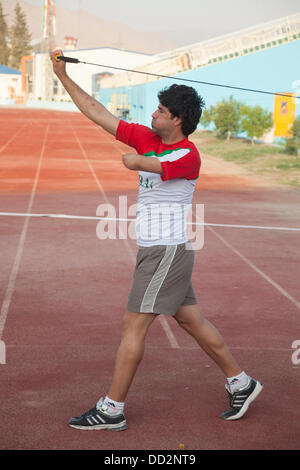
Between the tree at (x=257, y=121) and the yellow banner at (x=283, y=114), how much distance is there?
679mm

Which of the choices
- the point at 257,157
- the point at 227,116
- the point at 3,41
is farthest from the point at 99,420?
the point at 3,41

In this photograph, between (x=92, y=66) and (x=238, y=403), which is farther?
(x=92, y=66)

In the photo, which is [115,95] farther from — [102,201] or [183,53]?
[102,201]

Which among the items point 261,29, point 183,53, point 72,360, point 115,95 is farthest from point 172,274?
point 115,95

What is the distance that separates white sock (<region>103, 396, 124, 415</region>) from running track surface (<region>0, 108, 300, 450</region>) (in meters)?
0.12

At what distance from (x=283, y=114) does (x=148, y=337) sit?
2500cm

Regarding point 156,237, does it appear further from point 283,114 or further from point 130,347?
point 283,114

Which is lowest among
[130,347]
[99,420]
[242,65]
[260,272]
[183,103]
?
[260,272]

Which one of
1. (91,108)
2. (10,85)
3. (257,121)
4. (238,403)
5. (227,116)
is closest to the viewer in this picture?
(91,108)

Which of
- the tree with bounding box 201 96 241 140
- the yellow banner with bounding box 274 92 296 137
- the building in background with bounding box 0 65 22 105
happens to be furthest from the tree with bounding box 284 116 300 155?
the building in background with bounding box 0 65 22 105

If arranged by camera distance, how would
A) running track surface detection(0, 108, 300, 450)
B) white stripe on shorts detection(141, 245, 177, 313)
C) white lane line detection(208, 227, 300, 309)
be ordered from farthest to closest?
white lane line detection(208, 227, 300, 309)
running track surface detection(0, 108, 300, 450)
white stripe on shorts detection(141, 245, 177, 313)

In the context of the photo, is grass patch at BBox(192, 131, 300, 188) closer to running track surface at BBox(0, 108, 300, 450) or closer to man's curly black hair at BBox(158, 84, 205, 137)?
running track surface at BBox(0, 108, 300, 450)

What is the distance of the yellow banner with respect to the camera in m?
28.9

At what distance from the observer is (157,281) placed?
378 cm
